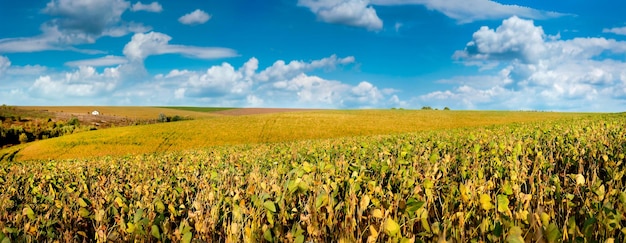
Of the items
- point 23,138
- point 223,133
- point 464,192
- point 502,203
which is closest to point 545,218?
point 502,203

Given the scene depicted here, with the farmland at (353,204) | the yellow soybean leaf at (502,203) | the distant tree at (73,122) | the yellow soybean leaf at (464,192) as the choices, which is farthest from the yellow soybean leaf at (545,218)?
the distant tree at (73,122)

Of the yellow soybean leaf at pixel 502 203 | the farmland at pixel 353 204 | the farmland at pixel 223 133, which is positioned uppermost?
the yellow soybean leaf at pixel 502 203

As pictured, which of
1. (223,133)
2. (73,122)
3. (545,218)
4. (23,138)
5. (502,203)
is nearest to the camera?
(545,218)

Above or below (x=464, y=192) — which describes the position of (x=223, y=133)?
below

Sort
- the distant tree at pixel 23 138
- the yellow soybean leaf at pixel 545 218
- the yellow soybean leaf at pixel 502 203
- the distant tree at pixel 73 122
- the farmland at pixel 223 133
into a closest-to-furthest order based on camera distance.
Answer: the yellow soybean leaf at pixel 545 218 < the yellow soybean leaf at pixel 502 203 < the farmland at pixel 223 133 < the distant tree at pixel 23 138 < the distant tree at pixel 73 122

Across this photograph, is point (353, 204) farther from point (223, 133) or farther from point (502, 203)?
point (223, 133)

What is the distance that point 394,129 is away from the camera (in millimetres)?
64250

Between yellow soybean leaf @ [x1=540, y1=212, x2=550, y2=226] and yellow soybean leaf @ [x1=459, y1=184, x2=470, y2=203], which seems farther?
yellow soybean leaf @ [x1=459, y1=184, x2=470, y2=203]

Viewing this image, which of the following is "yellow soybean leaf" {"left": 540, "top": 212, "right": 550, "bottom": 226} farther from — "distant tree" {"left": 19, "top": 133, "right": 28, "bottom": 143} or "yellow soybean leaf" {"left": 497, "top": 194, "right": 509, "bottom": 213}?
"distant tree" {"left": 19, "top": 133, "right": 28, "bottom": 143}

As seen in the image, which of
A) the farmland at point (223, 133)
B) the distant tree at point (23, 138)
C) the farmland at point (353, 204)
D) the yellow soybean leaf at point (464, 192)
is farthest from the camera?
the distant tree at point (23, 138)

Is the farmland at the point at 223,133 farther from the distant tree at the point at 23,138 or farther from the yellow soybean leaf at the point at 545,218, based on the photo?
the yellow soybean leaf at the point at 545,218

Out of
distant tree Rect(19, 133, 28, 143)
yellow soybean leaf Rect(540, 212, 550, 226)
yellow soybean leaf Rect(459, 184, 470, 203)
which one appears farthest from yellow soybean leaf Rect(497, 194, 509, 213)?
distant tree Rect(19, 133, 28, 143)

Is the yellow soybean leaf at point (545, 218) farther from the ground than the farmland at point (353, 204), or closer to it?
farther from the ground

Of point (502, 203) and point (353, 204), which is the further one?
point (353, 204)
